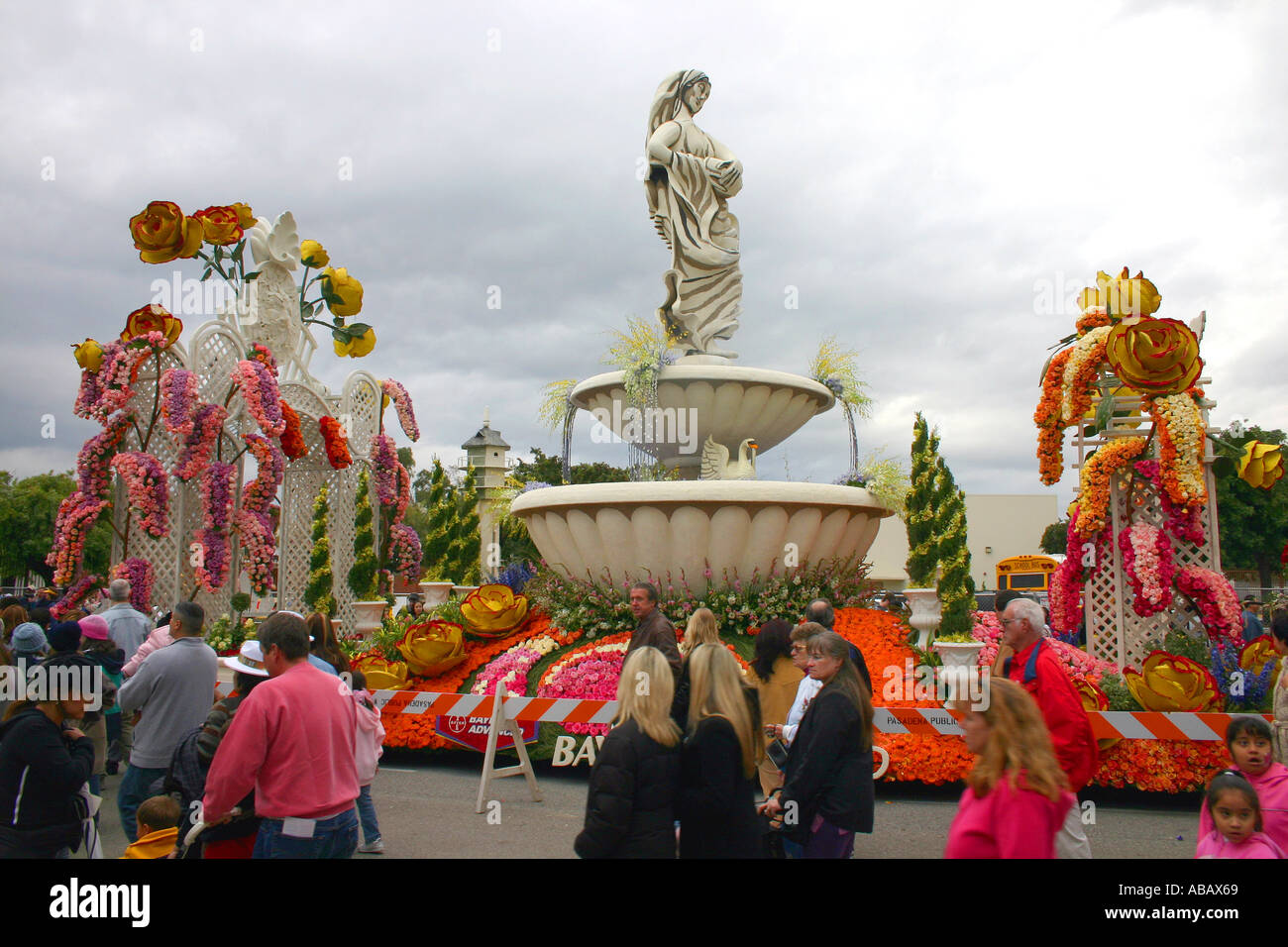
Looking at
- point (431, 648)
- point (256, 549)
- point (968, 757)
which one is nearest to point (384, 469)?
point (256, 549)

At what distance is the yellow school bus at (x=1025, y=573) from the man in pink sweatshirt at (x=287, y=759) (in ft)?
91.4

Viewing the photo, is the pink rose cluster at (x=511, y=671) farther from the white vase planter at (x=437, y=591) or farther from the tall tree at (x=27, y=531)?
the tall tree at (x=27, y=531)

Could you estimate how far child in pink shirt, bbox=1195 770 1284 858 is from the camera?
3406 millimetres

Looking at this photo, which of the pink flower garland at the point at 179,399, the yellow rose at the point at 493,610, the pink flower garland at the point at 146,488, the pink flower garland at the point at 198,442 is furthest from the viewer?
the pink flower garland at the point at 198,442

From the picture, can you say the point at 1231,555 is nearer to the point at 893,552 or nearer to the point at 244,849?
the point at 893,552

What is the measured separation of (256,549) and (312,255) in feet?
18.1

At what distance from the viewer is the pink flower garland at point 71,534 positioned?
10859mm

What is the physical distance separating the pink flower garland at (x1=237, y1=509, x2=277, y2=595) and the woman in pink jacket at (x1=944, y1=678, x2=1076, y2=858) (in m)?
11.6

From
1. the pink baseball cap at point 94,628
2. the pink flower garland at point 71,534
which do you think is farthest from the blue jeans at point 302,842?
the pink flower garland at point 71,534

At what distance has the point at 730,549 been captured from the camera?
9141 mm

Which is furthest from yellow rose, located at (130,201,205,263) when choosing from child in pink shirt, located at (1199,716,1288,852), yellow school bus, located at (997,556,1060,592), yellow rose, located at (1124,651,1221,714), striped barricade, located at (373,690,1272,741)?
yellow school bus, located at (997,556,1060,592)

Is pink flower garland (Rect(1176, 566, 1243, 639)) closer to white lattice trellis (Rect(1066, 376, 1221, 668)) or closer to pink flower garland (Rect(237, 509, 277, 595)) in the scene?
white lattice trellis (Rect(1066, 376, 1221, 668))

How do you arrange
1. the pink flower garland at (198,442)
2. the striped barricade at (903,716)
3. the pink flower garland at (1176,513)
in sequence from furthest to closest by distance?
the pink flower garland at (198,442) → the pink flower garland at (1176,513) → the striped barricade at (903,716)

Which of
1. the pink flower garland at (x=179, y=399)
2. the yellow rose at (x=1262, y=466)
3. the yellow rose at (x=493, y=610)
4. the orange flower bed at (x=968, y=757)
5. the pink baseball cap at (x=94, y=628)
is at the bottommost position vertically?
the orange flower bed at (x=968, y=757)
